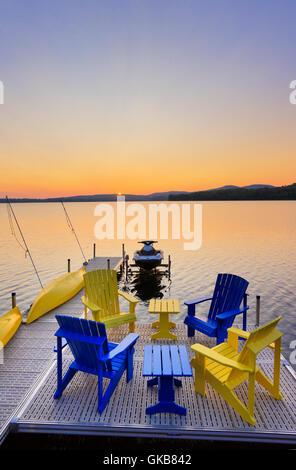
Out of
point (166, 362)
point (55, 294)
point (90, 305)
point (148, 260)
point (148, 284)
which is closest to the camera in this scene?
point (166, 362)

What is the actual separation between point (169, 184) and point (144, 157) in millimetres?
26075

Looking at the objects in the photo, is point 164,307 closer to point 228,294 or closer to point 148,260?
point 228,294

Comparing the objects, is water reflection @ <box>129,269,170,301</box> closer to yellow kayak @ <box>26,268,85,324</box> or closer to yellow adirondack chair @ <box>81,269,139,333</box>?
yellow kayak @ <box>26,268,85,324</box>

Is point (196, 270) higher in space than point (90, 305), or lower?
lower

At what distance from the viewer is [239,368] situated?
283 cm

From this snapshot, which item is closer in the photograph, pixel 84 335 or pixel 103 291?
pixel 84 335

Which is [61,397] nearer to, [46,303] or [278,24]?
[46,303]

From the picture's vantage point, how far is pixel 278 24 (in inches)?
434

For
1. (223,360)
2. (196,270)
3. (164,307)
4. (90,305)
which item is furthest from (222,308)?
(196,270)

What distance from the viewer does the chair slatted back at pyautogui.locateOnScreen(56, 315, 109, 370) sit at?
3027 mm

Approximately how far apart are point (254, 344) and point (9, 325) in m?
4.71

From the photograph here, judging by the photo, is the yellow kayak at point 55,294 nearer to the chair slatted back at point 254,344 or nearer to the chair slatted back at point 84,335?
the chair slatted back at point 84,335

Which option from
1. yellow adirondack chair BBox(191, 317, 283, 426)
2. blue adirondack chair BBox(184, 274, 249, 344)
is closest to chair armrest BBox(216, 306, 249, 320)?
blue adirondack chair BBox(184, 274, 249, 344)
